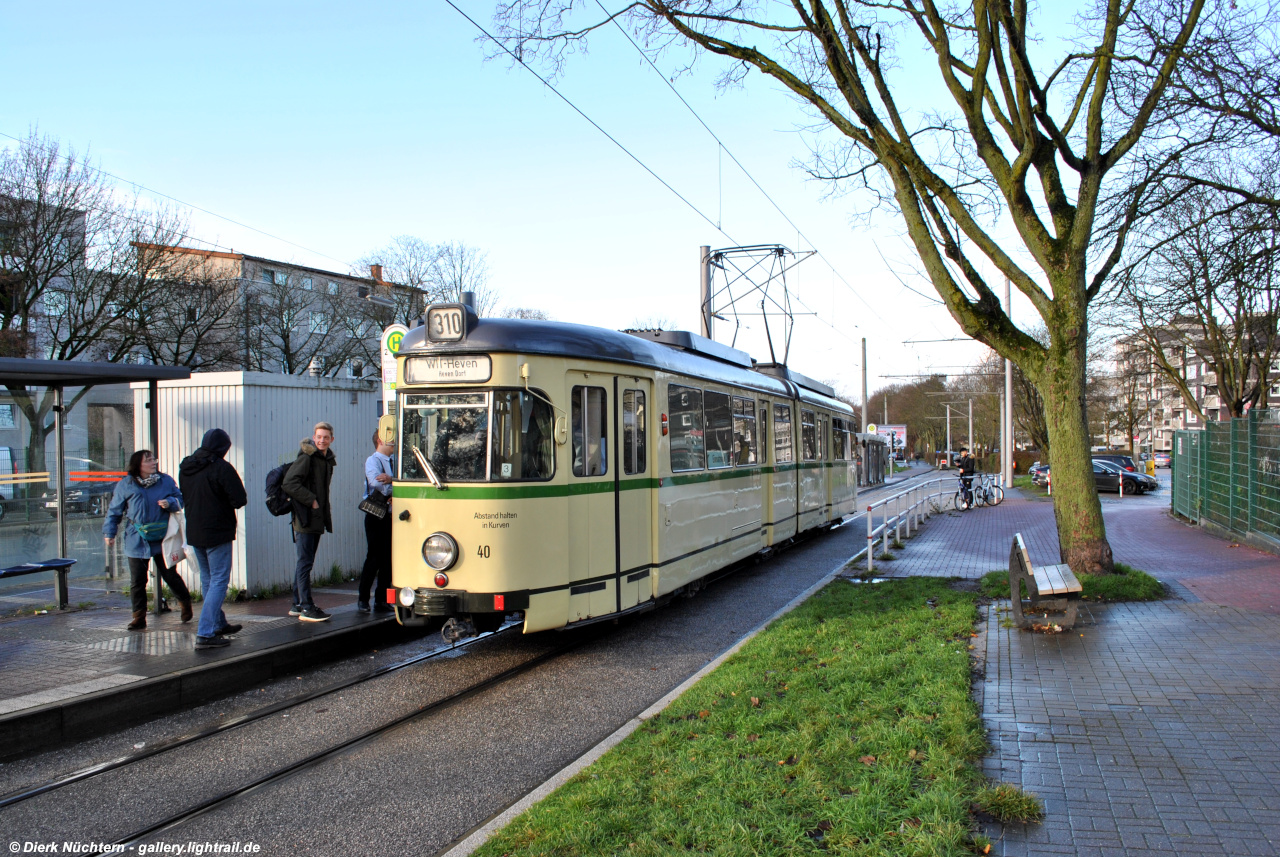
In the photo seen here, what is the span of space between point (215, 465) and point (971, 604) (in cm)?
764

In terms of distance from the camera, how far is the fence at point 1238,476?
13.3m

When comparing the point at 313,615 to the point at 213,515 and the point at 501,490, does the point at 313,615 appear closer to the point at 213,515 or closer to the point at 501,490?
the point at 213,515

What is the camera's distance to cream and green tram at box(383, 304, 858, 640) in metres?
6.93

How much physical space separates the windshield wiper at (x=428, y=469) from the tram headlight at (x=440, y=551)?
1.27 ft

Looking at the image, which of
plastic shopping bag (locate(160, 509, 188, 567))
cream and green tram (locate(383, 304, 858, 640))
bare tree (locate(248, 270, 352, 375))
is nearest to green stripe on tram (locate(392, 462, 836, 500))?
cream and green tram (locate(383, 304, 858, 640))

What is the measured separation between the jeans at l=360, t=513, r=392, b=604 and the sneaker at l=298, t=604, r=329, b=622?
21.6 inches

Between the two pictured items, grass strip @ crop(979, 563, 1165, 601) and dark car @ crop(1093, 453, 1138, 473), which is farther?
dark car @ crop(1093, 453, 1138, 473)

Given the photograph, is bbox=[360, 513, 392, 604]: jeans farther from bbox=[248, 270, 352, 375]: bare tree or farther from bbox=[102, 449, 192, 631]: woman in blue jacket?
bbox=[248, 270, 352, 375]: bare tree

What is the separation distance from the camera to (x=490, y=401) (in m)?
6.99

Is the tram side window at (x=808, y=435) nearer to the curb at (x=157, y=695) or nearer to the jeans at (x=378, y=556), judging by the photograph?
the jeans at (x=378, y=556)

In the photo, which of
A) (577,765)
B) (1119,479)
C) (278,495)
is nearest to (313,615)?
(278,495)

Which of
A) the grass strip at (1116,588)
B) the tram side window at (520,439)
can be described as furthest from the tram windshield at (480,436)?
the grass strip at (1116,588)

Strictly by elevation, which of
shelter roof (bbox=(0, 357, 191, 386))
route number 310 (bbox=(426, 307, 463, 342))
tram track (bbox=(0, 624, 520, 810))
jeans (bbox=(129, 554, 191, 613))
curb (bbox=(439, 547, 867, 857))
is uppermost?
route number 310 (bbox=(426, 307, 463, 342))

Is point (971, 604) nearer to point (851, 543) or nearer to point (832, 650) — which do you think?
point (832, 650)
